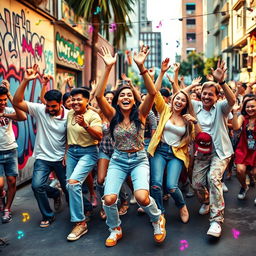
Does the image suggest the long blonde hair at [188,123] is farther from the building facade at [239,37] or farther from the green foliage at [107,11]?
the building facade at [239,37]

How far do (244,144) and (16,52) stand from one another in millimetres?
4591

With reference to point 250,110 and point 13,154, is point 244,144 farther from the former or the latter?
point 13,154

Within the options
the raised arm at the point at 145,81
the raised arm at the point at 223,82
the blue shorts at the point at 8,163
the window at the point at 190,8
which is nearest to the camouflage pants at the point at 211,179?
the raised arm at the point at 223,82

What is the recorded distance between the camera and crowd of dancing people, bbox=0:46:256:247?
4215mm

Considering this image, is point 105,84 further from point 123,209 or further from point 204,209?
point 204,209

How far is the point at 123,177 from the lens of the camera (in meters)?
4.25

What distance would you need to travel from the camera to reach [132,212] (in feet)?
17.5

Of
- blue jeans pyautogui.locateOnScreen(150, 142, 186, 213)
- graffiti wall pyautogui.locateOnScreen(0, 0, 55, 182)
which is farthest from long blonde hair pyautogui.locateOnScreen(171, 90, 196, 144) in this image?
graffiti wall pyautogui.locateOnScreen(0, 0, 55, 182)

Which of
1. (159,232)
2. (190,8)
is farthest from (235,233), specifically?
(190,8)

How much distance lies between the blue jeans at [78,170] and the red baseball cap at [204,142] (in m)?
1.29

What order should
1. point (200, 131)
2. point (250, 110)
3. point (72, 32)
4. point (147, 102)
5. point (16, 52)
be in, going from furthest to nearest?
point (72, 32) → point (16, 52) → point (250, 110) → point (200, 131) → point (147, 102)

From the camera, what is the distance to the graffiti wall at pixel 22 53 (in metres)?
6.88

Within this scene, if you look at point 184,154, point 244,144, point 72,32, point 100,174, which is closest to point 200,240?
point 184,154

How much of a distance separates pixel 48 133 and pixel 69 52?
795cm
